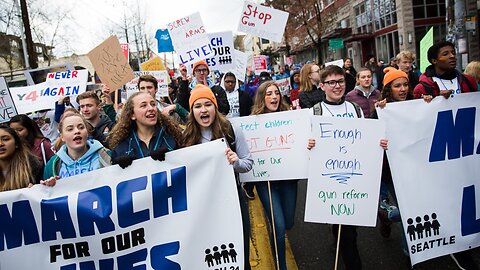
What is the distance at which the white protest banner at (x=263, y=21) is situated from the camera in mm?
7246

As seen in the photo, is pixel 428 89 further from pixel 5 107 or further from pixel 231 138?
pixel 5 107

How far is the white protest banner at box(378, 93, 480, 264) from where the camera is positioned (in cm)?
325

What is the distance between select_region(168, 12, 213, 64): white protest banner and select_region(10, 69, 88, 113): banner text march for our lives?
166 centimetres

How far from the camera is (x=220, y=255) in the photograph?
9.68 feet

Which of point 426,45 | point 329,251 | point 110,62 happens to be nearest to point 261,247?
point 329,251

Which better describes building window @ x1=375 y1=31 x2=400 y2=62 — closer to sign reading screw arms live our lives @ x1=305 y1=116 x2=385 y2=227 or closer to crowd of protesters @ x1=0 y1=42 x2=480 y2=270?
crowd of protesters @ x1=0 y1=42 x2=480 y2=270

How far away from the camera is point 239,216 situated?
2982mm

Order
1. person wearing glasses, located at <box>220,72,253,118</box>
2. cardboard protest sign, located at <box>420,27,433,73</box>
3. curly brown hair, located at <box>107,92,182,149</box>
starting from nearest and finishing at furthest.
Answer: curly brown hair, located at <box>107,92,182,149</box>
cardboard protest sign, located at <box>420,27,433,73</box>
person wearing glasses, located at <box>220,72,253,118</box>

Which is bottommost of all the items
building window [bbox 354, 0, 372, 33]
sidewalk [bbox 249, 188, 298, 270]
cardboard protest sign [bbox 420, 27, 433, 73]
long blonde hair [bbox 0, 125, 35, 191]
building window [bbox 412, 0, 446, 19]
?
sidewalk [bbox 249, 188, 298, 270]

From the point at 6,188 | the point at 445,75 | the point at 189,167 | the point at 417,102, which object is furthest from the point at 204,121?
the point at 445,75

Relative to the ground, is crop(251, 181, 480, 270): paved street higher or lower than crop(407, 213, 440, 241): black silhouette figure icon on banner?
lower

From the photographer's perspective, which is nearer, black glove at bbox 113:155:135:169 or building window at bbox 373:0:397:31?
black glove at bbox 113:155:135:169

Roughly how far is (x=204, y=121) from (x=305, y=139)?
1.07 meters

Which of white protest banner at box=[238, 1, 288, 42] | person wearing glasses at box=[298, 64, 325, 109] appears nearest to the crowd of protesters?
person wearing glasses at box=[298, 64, 325, 109]
